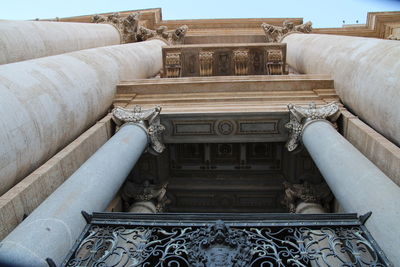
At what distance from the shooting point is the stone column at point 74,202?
171 inches

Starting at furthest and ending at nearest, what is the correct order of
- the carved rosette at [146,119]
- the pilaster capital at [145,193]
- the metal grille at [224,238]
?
the pilaster capital at [145,193]
the carved rosette at [146,119]
the metal grille at [224,238]

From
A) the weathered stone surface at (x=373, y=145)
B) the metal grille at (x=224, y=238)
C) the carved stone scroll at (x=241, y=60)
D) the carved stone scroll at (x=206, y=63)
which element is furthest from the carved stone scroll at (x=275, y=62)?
the metal grille at (x=224, y=238)

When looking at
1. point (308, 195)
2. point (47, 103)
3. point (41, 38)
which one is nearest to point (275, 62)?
point (308, 195)

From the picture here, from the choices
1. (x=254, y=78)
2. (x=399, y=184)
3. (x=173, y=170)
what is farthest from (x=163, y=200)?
(x=399, y=184)

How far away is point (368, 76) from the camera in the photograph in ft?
24.3

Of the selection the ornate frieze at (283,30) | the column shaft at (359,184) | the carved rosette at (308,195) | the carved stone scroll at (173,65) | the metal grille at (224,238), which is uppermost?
the ornate frieze at (283,30)

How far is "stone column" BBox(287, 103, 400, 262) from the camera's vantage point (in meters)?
4.91

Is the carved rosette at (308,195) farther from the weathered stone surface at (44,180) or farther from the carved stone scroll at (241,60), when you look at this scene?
the weathered stone surface at (44,180)

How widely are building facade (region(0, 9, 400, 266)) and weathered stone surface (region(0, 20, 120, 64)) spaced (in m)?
0.06

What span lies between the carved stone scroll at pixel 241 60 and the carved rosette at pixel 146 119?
600cm

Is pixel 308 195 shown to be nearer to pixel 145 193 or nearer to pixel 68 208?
pixel 145 193

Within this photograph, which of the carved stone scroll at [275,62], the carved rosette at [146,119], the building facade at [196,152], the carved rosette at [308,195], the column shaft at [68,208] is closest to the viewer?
the column shaft at [68,208]

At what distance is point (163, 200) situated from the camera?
11188mm

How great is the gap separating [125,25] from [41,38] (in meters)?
7.99
